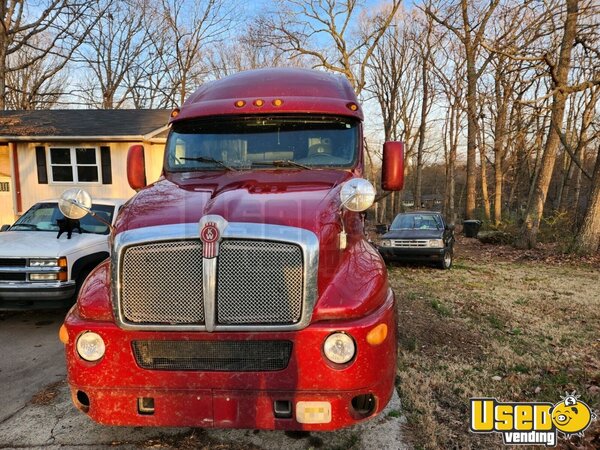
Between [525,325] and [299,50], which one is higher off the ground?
[299,50]

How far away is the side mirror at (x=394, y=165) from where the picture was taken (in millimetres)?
3885

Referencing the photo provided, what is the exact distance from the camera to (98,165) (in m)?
15.2

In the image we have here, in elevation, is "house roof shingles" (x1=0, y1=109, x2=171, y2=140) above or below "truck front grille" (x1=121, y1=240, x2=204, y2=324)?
above

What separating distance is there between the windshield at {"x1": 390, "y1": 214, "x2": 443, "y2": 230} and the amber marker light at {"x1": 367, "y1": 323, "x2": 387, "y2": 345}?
350 inches

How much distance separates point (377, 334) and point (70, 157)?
16.1 m

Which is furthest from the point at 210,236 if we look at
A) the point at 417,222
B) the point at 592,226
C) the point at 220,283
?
the point at 592,226

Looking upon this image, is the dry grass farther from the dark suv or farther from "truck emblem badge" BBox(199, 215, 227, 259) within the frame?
"truck emblem badge" BBox(199, 215, 227, 259)

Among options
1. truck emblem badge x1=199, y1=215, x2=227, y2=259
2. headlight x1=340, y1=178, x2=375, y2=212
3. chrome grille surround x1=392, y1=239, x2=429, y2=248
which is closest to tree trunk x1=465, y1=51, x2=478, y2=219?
chrome grille surround x1=392, y1=239, x2=429, y2=248

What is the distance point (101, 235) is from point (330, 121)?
430 centimetres

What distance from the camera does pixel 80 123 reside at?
1641 cm

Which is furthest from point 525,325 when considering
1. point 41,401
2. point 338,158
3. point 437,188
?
point 437,188

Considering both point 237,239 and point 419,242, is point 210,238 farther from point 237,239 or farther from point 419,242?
point 419,242

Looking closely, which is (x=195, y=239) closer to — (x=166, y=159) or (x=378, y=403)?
(x=378, y=403)

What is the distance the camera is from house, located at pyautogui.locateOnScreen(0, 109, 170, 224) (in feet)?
48.8
